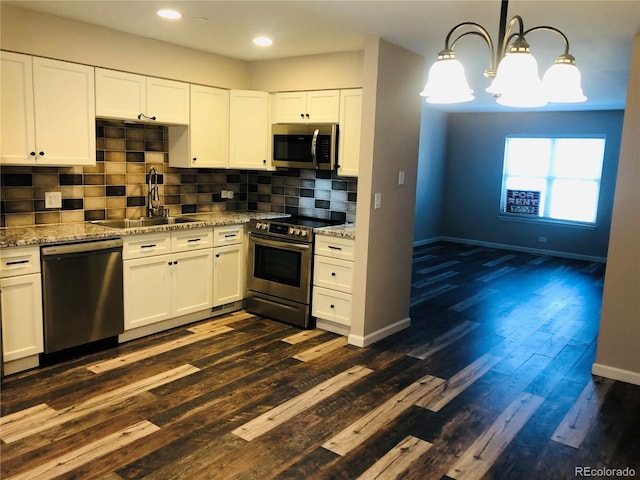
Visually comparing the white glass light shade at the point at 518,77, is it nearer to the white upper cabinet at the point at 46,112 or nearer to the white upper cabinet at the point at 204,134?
the white upper cabinet at the point at 46,112

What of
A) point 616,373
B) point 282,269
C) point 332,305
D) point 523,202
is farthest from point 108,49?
point 523,202

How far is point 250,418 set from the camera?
293 cm

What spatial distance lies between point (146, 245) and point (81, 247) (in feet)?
1.75

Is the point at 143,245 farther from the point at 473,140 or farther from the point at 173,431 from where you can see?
the point at 473,140

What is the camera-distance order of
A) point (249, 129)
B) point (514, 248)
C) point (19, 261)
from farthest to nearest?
point (514, 248) < point (249, 129) < point (19, 261)

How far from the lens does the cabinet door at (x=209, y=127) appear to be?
455 cm

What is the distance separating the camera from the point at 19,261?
10.7 ft

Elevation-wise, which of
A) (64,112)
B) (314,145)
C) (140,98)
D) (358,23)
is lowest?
(314,145)

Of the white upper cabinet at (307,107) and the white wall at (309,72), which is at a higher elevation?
the white wall at (309,72)

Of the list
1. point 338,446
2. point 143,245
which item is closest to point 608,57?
point 338,446

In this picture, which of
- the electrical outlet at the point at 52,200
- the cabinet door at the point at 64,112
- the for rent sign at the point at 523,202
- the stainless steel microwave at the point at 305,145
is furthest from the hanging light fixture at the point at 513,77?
the for rent sign at the point at 523,202

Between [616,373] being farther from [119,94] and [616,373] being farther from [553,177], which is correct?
[553,177]

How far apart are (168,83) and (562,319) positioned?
14.0 ft

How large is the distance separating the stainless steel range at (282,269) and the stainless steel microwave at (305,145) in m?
A: 0.54
